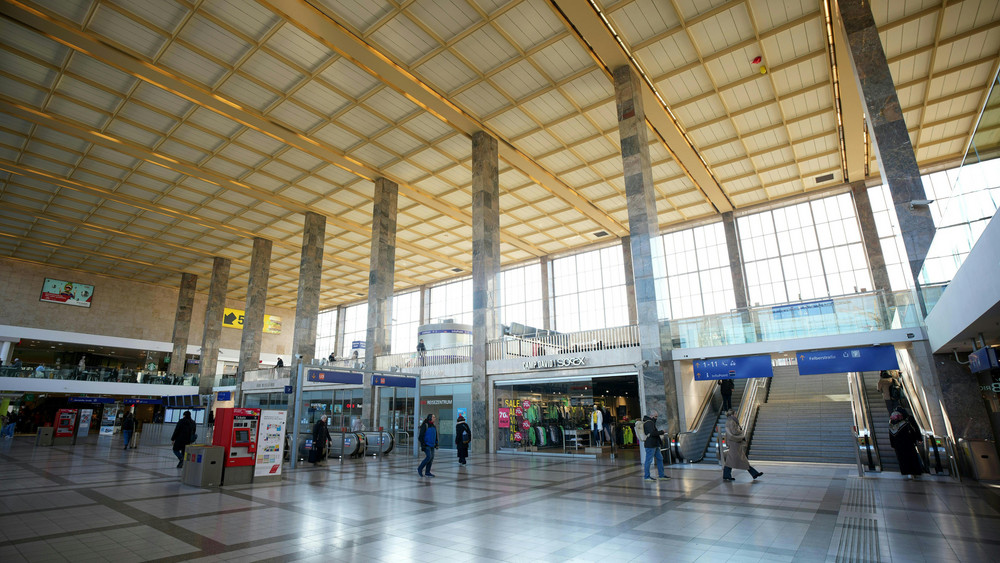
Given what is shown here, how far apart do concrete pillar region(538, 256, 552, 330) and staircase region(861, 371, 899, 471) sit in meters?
20.3

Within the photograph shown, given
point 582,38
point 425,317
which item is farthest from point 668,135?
point 425,317

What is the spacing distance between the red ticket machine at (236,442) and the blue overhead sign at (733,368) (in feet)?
43.1

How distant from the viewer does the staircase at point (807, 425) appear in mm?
14078

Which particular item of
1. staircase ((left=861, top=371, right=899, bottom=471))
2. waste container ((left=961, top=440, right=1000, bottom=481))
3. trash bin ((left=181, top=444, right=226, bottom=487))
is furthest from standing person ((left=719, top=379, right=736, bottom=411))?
trash bin ((left=181, top=444, right=226, bottom=487))

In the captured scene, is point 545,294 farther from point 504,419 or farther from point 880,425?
point 880,425

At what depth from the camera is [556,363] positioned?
18.3 metres

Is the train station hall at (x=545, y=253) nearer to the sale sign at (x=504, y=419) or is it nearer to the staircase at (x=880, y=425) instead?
the sale sign at (x=504, y=419)

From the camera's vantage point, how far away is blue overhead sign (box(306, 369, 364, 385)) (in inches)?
605

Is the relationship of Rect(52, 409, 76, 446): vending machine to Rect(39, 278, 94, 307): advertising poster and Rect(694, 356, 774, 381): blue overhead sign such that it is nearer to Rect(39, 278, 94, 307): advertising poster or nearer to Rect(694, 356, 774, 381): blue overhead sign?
Rect(39, 278, 94, 307): advertising poster

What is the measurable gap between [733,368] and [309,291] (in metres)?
21.7

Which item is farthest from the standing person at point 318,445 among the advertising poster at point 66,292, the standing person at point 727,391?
the advertising poster at point 66,292

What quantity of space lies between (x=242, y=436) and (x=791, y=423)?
16175mm

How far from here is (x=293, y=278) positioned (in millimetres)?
42031

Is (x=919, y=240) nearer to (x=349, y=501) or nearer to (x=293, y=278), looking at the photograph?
(x=349, y=501)
